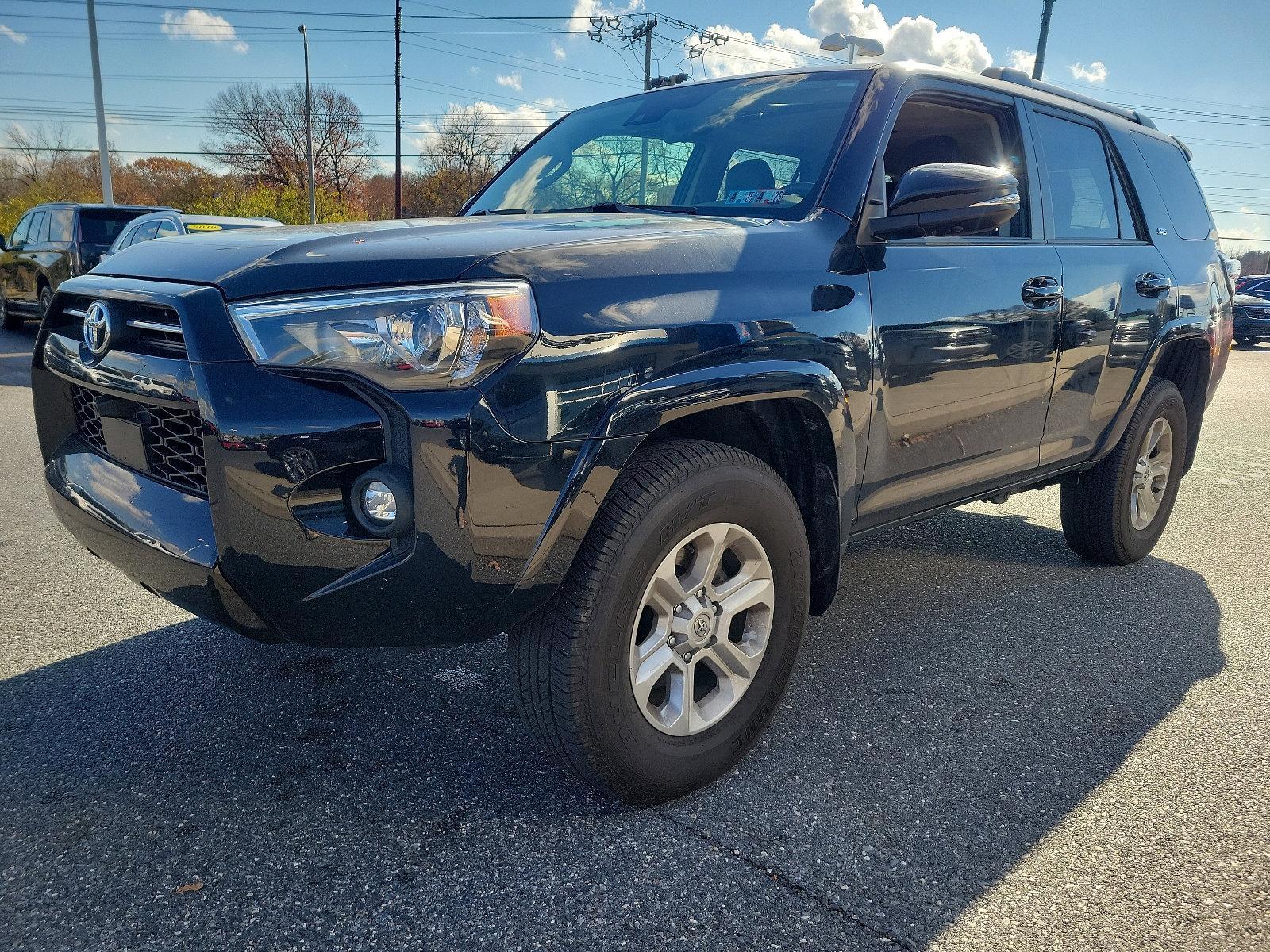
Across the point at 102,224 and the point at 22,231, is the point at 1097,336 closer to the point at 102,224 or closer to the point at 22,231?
the point at 102,224

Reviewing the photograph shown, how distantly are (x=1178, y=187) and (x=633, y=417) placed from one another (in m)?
3.61

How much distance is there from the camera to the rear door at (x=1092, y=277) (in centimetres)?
337

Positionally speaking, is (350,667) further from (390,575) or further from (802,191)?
(802,191)

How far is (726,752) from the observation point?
239 centimetres

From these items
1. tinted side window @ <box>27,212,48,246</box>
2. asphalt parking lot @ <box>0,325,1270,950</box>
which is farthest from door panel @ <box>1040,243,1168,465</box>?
tinted side window @ <box>27,212,48,246</box>

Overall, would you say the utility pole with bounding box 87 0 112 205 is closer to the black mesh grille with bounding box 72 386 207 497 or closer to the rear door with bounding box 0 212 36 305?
the rear door with bounding box 0 212 36 305

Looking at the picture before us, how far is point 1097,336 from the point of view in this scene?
348cm

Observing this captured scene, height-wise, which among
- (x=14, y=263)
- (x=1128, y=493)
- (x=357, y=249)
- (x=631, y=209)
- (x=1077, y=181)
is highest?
(x=1077, y=181)

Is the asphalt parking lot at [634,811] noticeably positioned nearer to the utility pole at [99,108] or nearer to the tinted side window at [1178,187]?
the tinted side window at [1178,187]

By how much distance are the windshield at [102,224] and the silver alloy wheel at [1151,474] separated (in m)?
11.5

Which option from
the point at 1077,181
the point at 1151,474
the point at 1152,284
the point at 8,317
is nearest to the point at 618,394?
the point at 1077,181

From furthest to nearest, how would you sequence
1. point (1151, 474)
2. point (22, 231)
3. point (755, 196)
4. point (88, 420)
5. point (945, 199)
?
point (22, 231)
point (1151, 474)
point (755, 196)
point (945, 199)
point (88, 420)

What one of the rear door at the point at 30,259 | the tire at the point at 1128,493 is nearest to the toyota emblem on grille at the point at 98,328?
the tire at the point at 1128,493

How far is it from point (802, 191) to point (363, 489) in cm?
153
